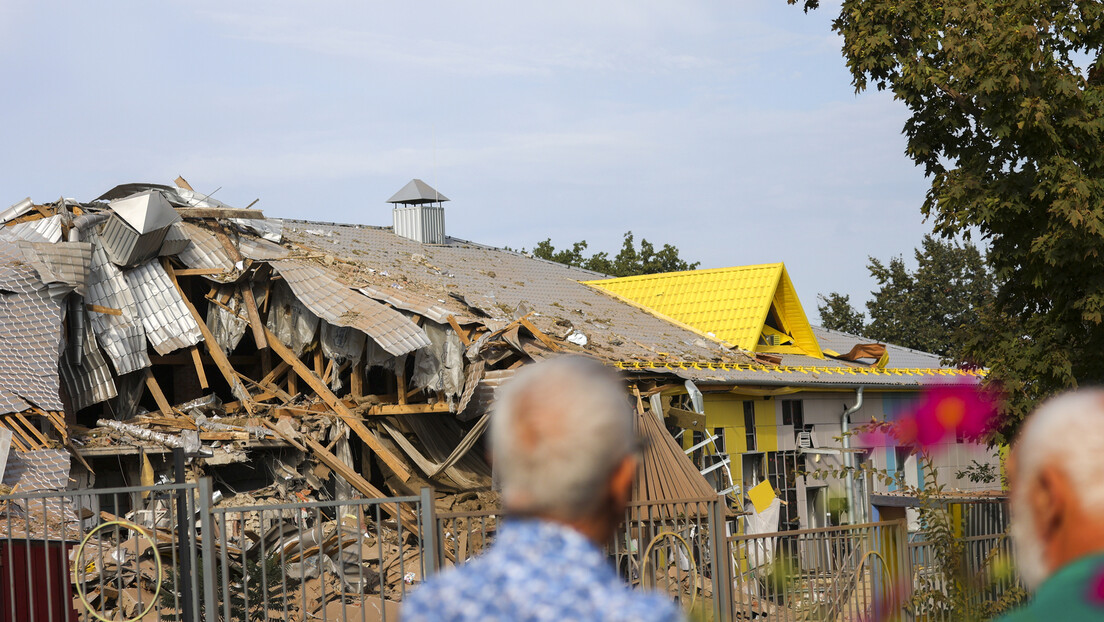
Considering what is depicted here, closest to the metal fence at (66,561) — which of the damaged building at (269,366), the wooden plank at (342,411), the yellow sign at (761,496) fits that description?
the damaged building at (269,366)

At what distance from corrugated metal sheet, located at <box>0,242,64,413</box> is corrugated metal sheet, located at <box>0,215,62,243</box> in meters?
0.76

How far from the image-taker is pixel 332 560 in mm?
14383

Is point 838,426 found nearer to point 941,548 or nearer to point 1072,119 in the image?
point 1072,119

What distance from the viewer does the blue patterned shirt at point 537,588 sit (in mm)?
2061

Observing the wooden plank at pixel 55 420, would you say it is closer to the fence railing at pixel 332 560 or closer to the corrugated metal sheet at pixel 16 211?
the fence railing at pixel 332 560

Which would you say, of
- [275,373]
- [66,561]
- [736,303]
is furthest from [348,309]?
[736,303]

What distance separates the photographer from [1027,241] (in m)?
11.8

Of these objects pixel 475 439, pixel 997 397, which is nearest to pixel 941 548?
pixel 997 397

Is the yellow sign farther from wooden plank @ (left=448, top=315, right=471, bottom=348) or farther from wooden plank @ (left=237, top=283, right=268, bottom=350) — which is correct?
wooden plank @ (left=237, top=283, right=268, bottom=350)

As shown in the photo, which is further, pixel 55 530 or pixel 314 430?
pixel 314 430

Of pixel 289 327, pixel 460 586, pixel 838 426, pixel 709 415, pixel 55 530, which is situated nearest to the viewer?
pixel 460 586

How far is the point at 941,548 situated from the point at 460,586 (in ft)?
24.6

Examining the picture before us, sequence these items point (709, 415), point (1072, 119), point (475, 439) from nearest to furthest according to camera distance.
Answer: point (1072, 119)
point (475, 439)
point (709, 415)

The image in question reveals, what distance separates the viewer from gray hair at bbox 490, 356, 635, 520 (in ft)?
A: 7.22
